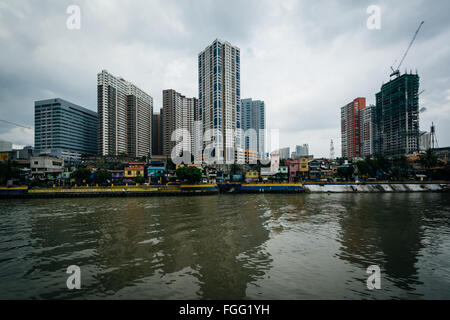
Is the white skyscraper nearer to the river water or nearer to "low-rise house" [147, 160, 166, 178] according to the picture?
"low-rise house" [147, 160, 166, 178]

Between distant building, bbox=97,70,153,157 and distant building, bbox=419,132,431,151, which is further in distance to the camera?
distant building, bbox=97,70,153,157

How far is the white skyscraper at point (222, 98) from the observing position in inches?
3615

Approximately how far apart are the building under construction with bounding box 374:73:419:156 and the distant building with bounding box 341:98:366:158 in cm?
1595

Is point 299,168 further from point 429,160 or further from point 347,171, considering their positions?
point 429,160

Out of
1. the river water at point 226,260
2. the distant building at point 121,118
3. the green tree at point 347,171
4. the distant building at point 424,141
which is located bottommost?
the river water at point 226,260

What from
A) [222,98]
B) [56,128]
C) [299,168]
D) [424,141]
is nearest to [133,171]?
[222,98]

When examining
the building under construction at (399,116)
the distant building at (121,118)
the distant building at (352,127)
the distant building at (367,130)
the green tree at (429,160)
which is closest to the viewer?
the green tree at (429,160)

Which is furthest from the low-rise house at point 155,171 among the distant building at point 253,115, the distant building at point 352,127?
the distant building at point 352,127

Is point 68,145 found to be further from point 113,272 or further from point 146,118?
point 113,272

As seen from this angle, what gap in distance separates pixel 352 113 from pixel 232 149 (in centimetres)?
10354

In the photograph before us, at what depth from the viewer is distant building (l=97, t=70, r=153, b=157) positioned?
11263cm

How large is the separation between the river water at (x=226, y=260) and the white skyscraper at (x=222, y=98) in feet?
246

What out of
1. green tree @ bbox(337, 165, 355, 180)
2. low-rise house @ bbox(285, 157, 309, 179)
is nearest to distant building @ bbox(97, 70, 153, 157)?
low-rise house @ bbox(285, 157, 309, 179)

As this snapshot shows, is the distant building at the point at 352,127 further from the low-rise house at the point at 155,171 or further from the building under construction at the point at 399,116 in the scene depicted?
the low-rise house at the point at 155,171
